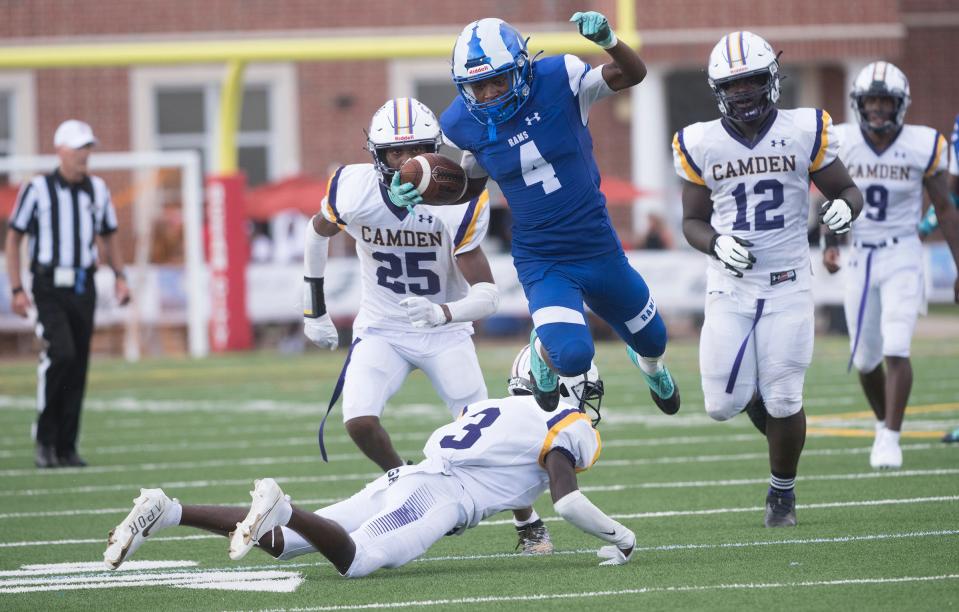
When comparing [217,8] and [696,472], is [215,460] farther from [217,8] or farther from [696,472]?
[217,8]

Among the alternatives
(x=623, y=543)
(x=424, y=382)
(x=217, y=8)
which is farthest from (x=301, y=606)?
(x=217, y=8)

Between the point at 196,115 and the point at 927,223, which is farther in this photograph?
the point at 196,115

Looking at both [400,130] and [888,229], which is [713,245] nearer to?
[400,130]

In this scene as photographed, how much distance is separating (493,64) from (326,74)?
17774 millimetres

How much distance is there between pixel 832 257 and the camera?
330 inches

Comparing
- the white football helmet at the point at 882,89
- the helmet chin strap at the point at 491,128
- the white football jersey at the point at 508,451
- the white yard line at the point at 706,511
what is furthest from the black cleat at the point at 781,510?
the white football helmet at the point at 882,89

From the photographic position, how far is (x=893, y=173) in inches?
344

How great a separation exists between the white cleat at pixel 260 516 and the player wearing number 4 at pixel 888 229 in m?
4.00

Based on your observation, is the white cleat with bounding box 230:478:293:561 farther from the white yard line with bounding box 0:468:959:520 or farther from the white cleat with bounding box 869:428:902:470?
the white cleat with bounding box 869:428:902:470

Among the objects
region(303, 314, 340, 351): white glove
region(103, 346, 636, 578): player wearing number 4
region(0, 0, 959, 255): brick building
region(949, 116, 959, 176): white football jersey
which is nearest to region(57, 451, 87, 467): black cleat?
region(303, 314, 340, 351): white glove

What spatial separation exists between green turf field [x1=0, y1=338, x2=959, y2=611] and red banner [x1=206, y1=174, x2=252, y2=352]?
15.6ft

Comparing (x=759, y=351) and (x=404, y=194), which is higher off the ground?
(x=404, y=194)

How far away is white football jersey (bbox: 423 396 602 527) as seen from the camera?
5859mm

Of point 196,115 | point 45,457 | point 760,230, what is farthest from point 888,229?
point 196,115
